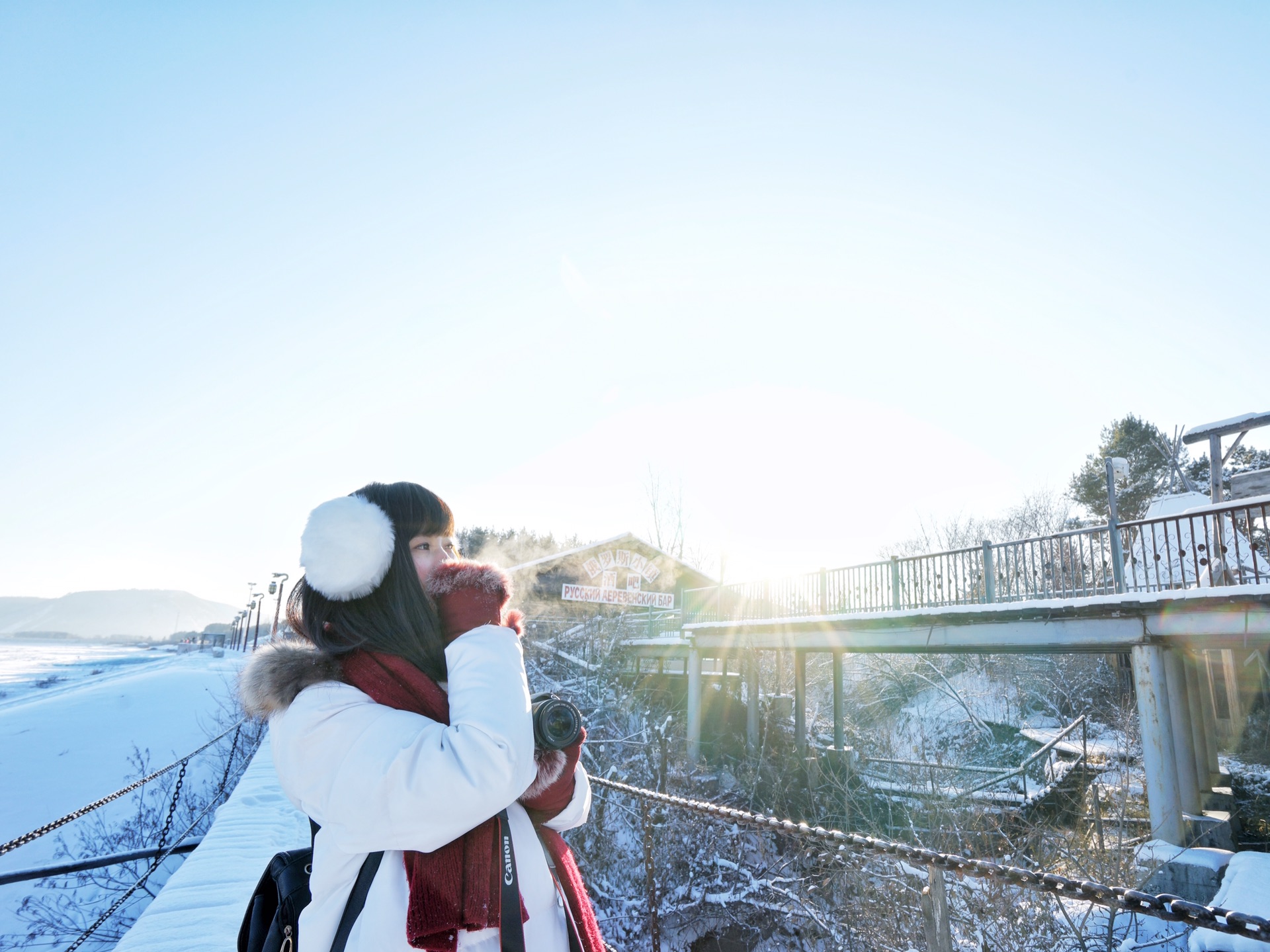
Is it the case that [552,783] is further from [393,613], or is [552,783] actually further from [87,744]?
[87,744]

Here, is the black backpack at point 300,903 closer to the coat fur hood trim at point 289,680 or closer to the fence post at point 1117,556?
the coat fur hood trim at point 289,680

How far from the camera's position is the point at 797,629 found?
1505 cm

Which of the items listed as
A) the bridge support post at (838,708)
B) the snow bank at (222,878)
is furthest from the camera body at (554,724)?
the bridge support post at (838,708)

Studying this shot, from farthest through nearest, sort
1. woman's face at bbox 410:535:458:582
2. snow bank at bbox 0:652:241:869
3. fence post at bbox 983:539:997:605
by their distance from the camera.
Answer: snow bank at bbox 0:652:241:869, fence post at bbox 983:539:997:605, woman's face at bbox 410:535:458:582

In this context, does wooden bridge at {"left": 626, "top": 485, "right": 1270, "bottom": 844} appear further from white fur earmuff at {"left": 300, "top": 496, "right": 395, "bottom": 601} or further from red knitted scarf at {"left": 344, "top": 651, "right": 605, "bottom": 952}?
white fur earmuff at {"left": 300, "top": 496, "right": 395, "bottom": 601}

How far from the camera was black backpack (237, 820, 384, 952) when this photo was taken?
1471 mm

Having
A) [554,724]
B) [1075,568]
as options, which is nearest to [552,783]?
[554,724]

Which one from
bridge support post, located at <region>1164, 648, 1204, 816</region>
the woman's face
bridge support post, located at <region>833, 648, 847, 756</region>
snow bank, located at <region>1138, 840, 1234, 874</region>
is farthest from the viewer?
bridge support post, located at <region>833, 648, 847, 756</region>

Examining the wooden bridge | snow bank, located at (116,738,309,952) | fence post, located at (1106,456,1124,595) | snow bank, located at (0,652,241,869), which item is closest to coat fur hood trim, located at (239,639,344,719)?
snow bank, located at (116,738,309,952)

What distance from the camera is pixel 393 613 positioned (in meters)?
1.48

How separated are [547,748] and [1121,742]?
17.7 metres

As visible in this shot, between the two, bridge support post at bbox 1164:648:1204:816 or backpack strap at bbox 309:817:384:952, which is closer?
backpack strap at bbox 309:817:384:952

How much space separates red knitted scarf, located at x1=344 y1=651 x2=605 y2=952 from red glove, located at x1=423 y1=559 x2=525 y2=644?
0.38 feet

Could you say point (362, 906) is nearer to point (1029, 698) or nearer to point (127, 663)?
point (1029, 698)
